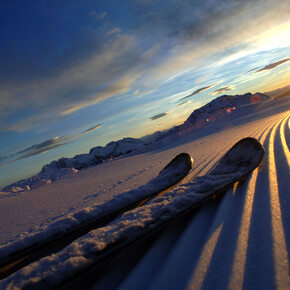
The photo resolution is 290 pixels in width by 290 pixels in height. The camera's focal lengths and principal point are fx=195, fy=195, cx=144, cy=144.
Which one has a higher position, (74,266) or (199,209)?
(74,266)

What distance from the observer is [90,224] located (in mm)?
2934

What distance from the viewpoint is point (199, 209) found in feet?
8.41

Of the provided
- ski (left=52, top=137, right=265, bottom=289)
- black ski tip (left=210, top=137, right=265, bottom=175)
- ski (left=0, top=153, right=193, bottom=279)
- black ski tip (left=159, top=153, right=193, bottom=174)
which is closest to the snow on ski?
ski (left=52, top=137, right=265, bottom=289)

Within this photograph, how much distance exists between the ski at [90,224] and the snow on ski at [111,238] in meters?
0.66

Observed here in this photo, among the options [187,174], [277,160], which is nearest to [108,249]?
[187,174]

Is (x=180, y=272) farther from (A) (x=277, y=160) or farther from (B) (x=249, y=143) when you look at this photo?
(B) (x=249, y=143)

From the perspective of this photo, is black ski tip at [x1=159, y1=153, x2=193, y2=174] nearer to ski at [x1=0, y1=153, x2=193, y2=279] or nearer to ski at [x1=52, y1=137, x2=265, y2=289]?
ski at [x1=0, y1=153, x2=193, y2=279]

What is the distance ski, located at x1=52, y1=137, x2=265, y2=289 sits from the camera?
1.75 m

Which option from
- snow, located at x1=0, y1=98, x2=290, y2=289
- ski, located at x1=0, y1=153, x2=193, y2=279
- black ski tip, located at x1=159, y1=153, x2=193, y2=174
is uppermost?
black ski tip, located at x1=159, y1=153, x2=193, y2=174

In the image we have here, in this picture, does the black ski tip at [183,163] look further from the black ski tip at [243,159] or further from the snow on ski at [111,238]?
→ the snow on ski at [111,238]

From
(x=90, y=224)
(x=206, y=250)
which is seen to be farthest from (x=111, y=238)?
(x=90, y=224)

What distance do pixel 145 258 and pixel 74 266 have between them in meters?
0.63

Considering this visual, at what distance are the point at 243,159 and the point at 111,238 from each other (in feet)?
10.4

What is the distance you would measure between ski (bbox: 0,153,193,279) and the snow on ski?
25.8 inches
